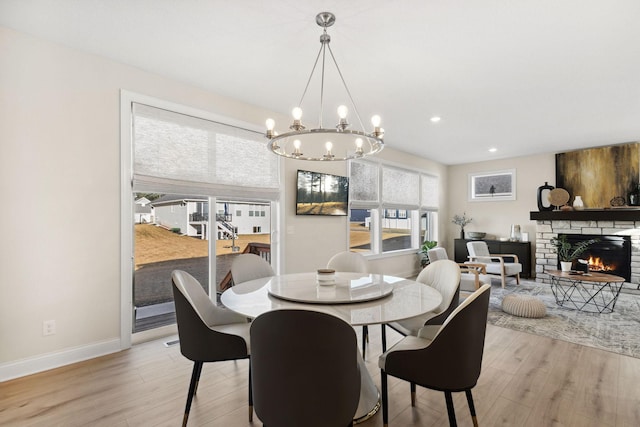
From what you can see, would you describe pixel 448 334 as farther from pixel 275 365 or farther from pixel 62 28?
pixel 62 28

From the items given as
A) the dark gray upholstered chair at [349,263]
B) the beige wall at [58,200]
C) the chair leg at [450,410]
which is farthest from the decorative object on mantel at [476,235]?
the beige wall at [58,200]

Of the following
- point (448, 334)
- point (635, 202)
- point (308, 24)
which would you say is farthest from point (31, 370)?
point (635, 202)

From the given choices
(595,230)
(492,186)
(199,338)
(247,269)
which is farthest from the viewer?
(492,186)

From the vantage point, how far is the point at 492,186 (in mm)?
7000

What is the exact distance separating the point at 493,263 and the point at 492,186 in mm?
2135

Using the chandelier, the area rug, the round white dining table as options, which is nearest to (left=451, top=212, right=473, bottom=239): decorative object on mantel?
the area rug

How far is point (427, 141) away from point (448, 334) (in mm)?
4525

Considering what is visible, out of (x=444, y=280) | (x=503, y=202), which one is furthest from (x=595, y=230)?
(x=444, y=280)

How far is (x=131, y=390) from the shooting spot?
218 centimetres

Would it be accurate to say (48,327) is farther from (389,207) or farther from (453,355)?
(389,207)

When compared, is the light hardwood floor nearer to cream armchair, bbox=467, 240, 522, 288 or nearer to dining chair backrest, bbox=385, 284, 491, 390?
dining chair backrest, bbox=385, 284, 491, 390

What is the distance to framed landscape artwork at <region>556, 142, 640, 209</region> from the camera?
17.6ft

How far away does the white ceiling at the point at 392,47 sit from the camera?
2.07 m

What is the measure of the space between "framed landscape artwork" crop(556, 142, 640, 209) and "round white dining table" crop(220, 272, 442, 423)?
18.1 feet
